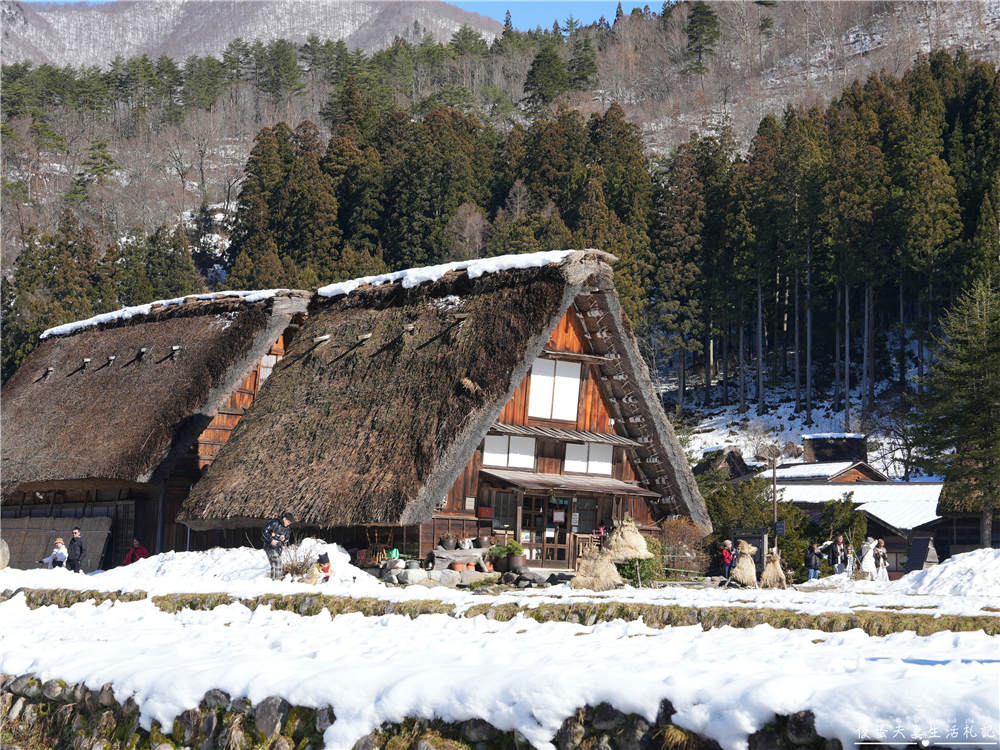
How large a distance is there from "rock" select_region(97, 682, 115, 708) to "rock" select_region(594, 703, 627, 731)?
508cm

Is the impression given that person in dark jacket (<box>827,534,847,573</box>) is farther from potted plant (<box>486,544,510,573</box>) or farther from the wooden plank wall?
the wooden plank wall

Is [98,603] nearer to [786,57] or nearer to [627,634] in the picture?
[627,634]

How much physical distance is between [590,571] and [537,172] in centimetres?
5595

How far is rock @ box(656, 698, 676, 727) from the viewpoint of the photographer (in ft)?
21.3

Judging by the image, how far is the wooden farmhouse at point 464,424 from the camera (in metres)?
17.9

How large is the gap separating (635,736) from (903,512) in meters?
30.1

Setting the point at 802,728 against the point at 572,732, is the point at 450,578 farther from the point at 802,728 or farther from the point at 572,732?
the point at 802,728

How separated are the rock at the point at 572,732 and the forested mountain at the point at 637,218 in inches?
1749

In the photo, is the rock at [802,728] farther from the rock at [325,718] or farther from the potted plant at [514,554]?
the potted plant at [514,554]

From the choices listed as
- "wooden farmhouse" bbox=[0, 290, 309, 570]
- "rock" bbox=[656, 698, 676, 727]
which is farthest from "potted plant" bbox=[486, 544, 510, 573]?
"rock" bbox=[656, 698, 676, 727]

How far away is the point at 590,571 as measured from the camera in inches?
559

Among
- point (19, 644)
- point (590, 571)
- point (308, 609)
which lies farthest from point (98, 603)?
point (590, 571)

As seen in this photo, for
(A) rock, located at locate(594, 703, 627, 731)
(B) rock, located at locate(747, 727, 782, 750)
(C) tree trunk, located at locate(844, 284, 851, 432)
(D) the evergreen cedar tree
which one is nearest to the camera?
(B) rock, located at locate(747, 727, 782, 750)

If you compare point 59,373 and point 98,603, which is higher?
point 59,373
